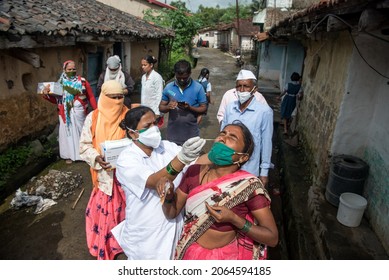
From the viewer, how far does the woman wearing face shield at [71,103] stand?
503cm

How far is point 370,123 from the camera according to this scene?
3932 mm

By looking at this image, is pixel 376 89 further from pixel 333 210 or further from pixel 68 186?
pixel 68 186

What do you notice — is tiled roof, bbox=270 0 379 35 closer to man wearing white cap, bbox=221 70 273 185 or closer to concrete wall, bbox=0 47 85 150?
man wearing white cap, bbox=221 70 273 185

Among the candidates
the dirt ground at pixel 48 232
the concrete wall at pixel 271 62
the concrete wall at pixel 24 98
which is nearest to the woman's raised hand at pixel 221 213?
the dirt ground at pixel 48 232

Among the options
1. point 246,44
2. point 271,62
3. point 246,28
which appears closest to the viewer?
point 271,62

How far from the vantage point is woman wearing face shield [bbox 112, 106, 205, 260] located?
6.88 ft

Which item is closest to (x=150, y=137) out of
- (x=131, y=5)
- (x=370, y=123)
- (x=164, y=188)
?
(x=164, y=188)

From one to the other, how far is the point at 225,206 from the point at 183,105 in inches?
95.7

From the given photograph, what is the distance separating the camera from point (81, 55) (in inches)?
305

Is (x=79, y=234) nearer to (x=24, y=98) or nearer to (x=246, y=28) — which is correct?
(x=24, y=98)

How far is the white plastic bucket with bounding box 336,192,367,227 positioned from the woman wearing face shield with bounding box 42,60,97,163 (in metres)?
3.82

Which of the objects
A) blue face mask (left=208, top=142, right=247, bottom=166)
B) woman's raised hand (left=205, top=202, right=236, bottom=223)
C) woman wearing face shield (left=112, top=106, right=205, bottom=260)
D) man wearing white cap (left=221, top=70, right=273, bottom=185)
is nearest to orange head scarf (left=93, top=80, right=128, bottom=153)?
woman wearing face shield (left=112, top=106, right=205, bottom=260)

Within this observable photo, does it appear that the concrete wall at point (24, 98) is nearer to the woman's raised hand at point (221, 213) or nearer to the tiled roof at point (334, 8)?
the woman's raised hand at point (221, 213)

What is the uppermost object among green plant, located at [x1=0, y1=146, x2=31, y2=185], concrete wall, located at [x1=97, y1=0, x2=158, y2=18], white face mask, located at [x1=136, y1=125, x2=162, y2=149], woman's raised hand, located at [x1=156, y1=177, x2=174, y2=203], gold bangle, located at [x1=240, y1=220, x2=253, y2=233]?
concrete wall, located at [x1=97, y1=0, x2=158, y2=18]
